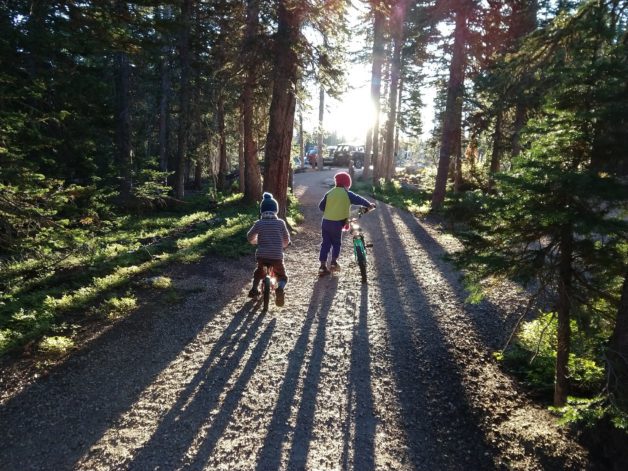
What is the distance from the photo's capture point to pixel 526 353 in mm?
5191

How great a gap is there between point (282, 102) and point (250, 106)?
16.0ft

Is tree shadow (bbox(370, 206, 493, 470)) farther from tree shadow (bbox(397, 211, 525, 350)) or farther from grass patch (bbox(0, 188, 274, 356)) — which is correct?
grass patch (bbox(0, 188, 274, 356))

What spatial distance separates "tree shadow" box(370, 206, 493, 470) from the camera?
356cm

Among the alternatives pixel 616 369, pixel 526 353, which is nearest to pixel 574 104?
pixel 616 369

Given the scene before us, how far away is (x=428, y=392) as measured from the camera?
453cm

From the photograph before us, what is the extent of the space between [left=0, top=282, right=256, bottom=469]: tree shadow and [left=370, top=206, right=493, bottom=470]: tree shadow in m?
2.73

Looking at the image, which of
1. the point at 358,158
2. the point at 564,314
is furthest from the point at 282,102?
the point at 358,158

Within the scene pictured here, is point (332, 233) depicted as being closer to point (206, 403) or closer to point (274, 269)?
point (274, 269)

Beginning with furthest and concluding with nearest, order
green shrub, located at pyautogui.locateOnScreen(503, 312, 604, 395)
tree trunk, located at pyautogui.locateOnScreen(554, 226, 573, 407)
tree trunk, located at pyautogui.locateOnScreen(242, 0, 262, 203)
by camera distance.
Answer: tree trunk, located at pyautogui.locateOnScreen(242, 0, 262, 203) < green shrub, located at pyautogui.locateOnScreen(503, 312, 604, 395) < tree trunk, located at pyautogui.locateOnScreen(554, 226, 573, 407)

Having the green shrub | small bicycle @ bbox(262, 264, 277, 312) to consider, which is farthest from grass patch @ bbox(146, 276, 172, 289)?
the green shrub

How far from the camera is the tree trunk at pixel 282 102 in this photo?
10086 mm

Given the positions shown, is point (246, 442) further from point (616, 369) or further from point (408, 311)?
point (408, 311)

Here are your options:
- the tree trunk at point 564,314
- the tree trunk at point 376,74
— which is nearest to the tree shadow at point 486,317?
the tree trunk at point 564,314

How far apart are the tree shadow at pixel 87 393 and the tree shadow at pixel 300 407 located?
52.4 inches
